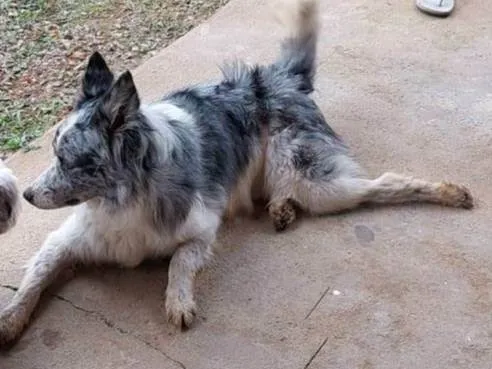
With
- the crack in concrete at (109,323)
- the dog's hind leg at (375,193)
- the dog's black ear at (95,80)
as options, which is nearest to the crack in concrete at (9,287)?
the crack in concrete at (109,323)

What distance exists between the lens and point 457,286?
2.57 metres

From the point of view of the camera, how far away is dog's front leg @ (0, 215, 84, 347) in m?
2.38

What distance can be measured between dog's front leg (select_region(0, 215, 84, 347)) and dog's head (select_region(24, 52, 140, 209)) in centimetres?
22

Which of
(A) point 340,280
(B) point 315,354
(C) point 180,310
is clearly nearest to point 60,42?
(C) point 180,310

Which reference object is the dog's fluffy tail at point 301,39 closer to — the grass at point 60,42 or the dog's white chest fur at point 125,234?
the dog's white chest fur at point 125,234

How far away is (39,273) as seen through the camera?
2.50 m

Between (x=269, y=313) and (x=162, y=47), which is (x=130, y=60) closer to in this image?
(x=162, y=47)

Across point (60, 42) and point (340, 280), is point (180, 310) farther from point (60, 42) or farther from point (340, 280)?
point (60, 42)

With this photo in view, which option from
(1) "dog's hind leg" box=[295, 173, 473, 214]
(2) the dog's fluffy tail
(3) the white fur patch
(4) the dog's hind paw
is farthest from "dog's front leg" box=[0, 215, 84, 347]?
(4) the dog's hind paw

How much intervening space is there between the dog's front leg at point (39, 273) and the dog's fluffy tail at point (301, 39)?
1050mm

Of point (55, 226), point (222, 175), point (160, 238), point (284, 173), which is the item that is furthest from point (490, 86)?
point (55, 226)

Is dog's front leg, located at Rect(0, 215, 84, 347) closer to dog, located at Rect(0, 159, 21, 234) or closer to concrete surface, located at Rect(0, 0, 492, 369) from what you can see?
concrete surface, located at Rect(0, 0, 492, 369)

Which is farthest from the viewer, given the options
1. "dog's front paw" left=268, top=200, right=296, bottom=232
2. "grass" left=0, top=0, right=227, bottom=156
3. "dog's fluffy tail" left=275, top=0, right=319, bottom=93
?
"grass" left=0, top=0, right=227, bottom=156

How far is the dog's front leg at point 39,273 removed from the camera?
238cm
